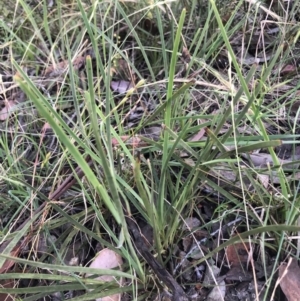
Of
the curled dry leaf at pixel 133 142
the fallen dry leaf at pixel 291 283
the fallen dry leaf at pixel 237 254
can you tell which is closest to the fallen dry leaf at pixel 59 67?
the curled dry leaf at pixel 133 142

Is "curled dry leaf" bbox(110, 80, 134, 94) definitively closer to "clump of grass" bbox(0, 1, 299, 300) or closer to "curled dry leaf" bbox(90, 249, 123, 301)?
"clump of grass" bbox(0, 1, 299, 300)

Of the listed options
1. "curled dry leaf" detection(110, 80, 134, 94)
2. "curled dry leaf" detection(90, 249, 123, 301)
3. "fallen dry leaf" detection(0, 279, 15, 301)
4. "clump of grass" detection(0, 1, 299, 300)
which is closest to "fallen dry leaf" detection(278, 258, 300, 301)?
"clump of grass" detection(0, 1, 299, 300)

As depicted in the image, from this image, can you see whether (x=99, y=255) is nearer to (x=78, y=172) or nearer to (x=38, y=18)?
(x=78, y=172)

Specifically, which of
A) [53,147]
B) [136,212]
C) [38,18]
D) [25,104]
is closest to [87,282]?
[136,212]

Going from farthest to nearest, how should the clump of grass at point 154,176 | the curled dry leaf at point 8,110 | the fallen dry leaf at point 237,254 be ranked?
the curled dry leaf at point 8,110 → the fallen dry leaf at point 237,254 → the clump of grass at point 154,176

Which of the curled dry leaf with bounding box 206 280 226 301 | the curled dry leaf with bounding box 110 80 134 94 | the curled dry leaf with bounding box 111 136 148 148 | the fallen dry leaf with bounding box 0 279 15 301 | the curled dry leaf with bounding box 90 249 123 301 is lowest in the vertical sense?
the fallen dry leaf with bounding box 0 279 15 301

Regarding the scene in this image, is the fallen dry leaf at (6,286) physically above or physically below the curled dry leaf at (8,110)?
below

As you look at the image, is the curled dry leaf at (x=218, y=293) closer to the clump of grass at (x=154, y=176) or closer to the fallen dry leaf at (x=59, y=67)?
the clump of grass at (x=154, y=176)

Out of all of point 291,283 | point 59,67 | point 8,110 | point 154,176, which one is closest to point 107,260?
point 154,176

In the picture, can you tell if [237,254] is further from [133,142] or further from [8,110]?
[8,110]

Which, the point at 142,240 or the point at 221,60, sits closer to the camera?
the point at 142,240

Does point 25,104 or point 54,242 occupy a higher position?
point 25,104
